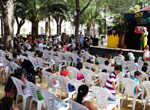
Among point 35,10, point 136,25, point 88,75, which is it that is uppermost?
point 35,10

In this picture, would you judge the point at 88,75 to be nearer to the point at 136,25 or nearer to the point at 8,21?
the point at 8,21

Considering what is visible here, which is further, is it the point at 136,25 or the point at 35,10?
the point at 35,10

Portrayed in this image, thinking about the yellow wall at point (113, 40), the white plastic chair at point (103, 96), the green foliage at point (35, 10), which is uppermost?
the green foliage at point (35, 10)

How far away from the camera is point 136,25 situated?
15688 millimetres

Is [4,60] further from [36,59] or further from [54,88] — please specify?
[54,88]

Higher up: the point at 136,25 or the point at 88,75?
the point at 136,25

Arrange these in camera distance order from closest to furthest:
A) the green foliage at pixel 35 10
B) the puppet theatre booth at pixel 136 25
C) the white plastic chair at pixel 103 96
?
the white plastic chair at pixel 103 96
the puppet theatre booth at pixel 136 25
the green foliage at pixel 35 10

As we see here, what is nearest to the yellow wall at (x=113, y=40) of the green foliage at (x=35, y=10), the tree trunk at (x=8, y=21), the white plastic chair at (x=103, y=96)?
the green foliage at (x=35, y=10)

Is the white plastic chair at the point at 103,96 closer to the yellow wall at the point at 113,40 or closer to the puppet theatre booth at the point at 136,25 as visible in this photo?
the puppet theatre booth at the point at 136,25

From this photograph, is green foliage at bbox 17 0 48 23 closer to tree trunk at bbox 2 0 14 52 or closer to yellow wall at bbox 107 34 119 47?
yellow wall at bbox 107 34 119 47

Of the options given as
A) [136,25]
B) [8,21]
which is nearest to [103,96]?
[8,21]

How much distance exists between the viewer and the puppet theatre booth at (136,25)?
14.9m

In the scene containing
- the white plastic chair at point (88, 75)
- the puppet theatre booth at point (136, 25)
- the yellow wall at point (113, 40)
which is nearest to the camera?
the white plastic chair at point (88, 75)

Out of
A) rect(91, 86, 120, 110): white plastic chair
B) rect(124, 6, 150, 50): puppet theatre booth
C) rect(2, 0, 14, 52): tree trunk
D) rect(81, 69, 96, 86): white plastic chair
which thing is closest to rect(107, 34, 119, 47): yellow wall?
rect(124, 6, 150, 50): puppet theatre booth
